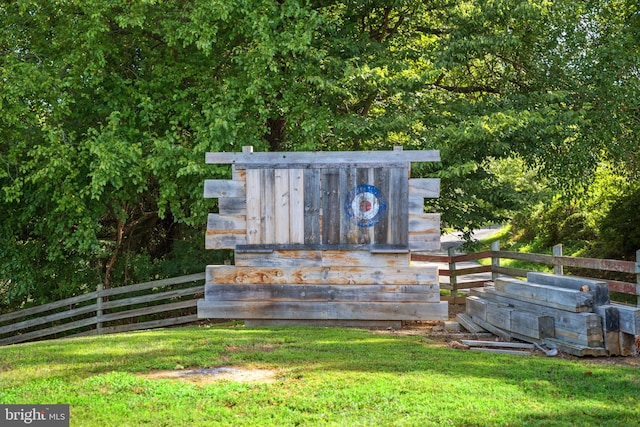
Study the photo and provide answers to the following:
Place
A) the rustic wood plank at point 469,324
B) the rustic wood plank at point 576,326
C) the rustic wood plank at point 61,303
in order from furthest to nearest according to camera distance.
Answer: the rustic wood plank at point 61,303 < the rustic wood plank at point 469,324 < the rustic wood plank at point 576,326

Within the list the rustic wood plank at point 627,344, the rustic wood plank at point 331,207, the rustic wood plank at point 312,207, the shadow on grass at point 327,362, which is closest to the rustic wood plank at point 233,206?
the rustic wood plank at point 312,207

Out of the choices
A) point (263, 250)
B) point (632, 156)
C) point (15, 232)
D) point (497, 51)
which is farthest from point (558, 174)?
point (15, 232)

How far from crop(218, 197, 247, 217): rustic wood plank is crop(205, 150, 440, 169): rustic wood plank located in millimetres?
596

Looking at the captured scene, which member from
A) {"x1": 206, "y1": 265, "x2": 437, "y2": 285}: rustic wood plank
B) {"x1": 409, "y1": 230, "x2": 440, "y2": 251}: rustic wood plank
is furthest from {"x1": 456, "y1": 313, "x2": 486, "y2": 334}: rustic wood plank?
{"x1": 409, "y1": 230, "x2": 440, "y2": 251}: rustic wood plank

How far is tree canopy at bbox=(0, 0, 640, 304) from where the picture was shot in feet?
46.3

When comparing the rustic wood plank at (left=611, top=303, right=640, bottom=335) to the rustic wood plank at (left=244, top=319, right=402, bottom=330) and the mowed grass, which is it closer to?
the mowed grass

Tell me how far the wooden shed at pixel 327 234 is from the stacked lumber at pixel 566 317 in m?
1.13

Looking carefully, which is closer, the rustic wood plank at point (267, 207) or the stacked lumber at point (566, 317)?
the stacked lumber at point (566, 317)

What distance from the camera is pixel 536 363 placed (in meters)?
8.21

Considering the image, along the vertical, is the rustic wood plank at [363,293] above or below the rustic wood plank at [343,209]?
below

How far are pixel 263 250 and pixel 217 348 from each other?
340 cm

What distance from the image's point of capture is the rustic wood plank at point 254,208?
11.7m

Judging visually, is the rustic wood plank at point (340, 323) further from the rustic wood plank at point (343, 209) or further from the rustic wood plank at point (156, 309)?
the rustic wood plank at point (156, 309)

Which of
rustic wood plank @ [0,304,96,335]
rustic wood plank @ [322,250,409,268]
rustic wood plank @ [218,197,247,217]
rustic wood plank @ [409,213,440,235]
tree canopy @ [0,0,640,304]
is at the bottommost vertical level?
rustic wood plank @ [0,304,96,335]
